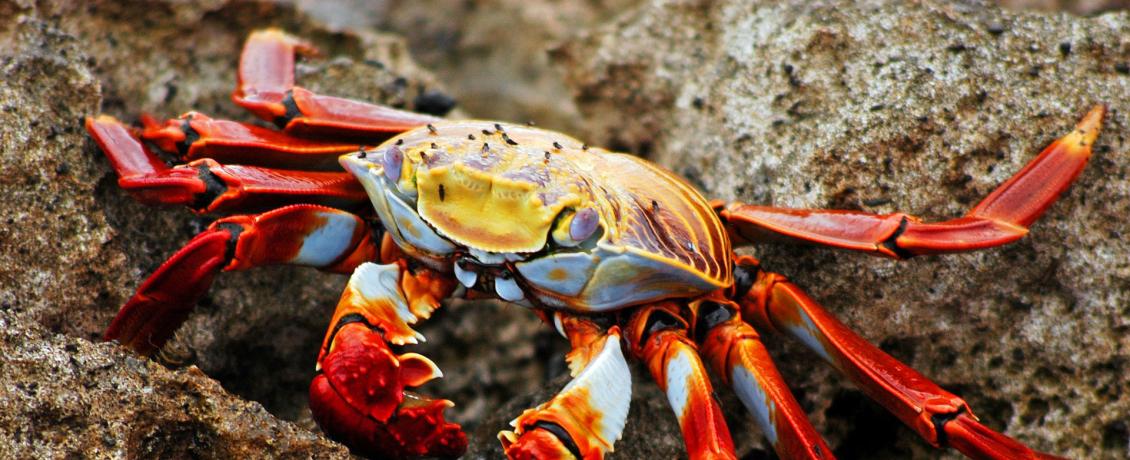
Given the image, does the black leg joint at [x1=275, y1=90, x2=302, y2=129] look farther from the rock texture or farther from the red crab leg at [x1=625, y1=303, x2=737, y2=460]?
the red crab leg at [x1=625, y1=303, x2=737, y2=460]

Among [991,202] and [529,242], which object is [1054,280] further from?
[529,242]

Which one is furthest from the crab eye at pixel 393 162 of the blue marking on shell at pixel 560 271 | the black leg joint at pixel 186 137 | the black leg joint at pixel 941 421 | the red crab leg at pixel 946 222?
the black leg joint at pixel 941 421

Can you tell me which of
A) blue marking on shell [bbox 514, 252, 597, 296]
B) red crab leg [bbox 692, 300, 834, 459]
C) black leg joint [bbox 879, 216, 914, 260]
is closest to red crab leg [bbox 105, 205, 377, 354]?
blue marking on shell [bbox 514, 252, 597, 296]

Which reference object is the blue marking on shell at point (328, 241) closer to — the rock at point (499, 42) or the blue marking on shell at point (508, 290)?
the blue marking on shell at point (508, 290)

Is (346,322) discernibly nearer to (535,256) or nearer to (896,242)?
(535,256)

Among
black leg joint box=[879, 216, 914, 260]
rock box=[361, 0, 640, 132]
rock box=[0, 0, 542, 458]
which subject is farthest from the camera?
rock box=[361, 0, 640, 132]
